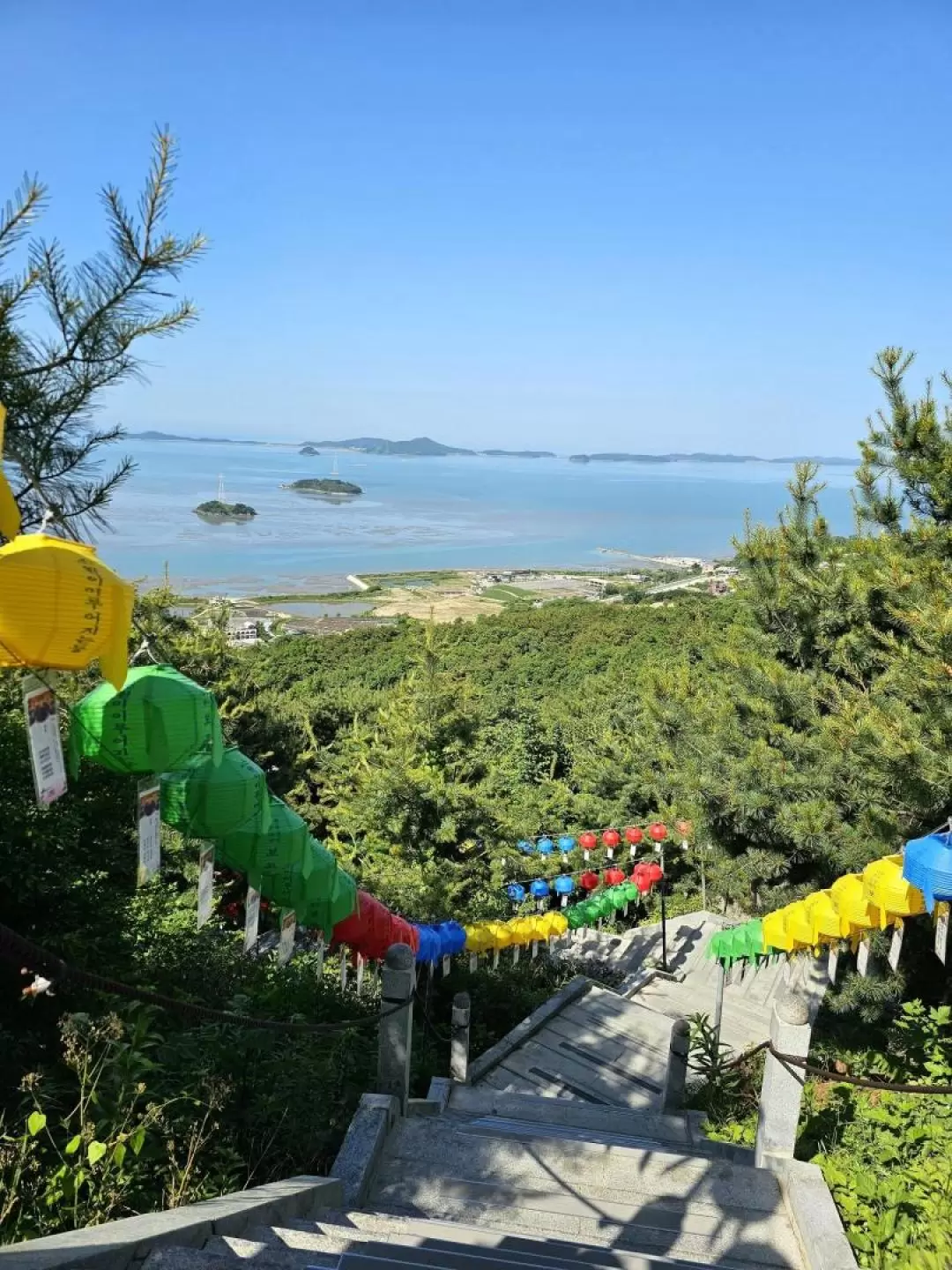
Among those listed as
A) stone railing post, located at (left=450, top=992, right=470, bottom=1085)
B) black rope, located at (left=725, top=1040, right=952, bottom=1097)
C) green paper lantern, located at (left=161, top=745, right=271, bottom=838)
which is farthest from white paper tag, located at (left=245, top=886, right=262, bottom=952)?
black rope, located at (left=725, top=1040, right=952, bottom=1097)

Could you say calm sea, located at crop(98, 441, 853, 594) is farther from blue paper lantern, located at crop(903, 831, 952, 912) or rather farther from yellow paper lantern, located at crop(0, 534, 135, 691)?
blue paper lantern, located at crop(903, 831, 952, 912)

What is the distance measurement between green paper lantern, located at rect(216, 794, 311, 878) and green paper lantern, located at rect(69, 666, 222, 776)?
745mm

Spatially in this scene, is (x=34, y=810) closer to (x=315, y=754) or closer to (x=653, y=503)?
(x=315, y=754)

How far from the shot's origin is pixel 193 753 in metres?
3.36

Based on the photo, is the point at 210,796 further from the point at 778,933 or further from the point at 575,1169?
the point at 778,933

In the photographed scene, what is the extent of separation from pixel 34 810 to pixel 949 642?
5.61 m

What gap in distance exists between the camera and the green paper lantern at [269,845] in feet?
13.0

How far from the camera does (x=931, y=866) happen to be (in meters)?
3.91

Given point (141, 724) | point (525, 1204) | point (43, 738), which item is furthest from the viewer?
point (525, 1204)

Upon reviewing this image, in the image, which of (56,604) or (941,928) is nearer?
(56,604)

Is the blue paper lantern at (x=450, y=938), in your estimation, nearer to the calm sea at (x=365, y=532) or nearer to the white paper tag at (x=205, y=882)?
the white paper tag at (x=205, y=882)

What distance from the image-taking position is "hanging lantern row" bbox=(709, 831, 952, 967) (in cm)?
393

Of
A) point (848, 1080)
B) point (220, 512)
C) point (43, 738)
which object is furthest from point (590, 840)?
point (220, 512)

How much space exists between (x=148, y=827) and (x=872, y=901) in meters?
3.93
